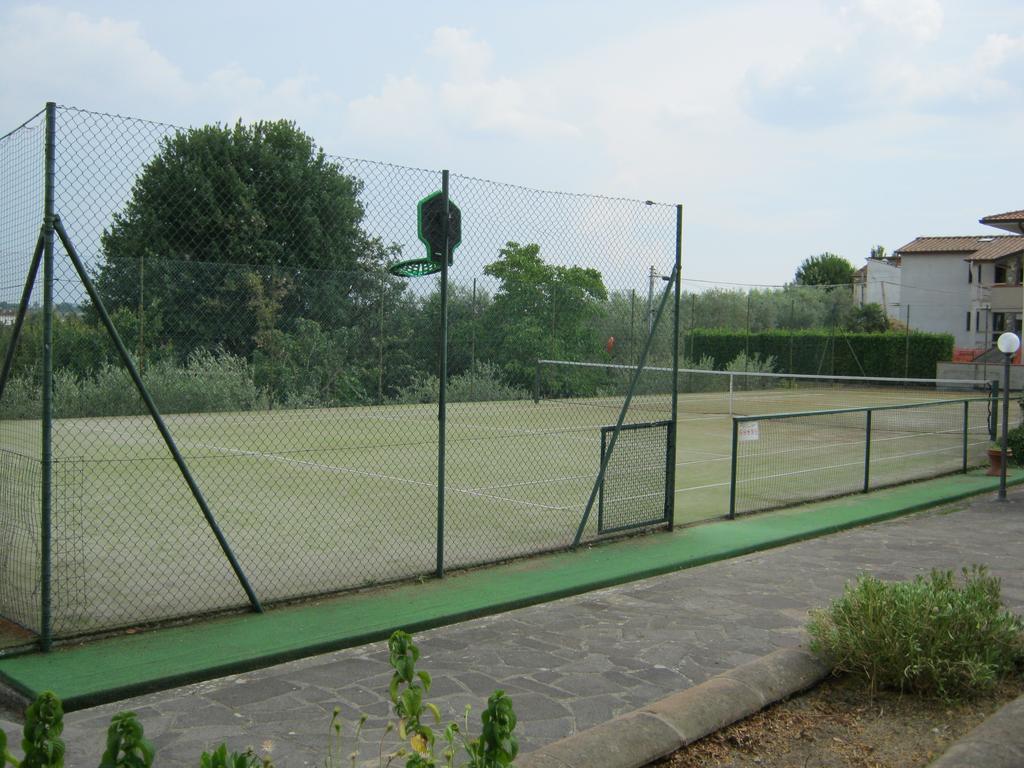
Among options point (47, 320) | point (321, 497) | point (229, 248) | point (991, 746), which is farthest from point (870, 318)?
point (47, 320)

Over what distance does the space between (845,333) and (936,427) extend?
25.8m

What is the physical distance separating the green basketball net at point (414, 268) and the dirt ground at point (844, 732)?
367cm

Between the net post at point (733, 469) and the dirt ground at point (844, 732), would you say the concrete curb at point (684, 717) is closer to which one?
the dirt ground at point (844, 732)

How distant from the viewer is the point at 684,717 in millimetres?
4117

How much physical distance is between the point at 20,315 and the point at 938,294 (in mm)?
60222

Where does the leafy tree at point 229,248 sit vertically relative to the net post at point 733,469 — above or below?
above

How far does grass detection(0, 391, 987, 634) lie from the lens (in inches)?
264

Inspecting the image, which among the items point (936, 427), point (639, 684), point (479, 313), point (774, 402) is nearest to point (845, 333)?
point (774, 402)

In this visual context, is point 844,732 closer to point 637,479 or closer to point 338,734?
point 338,734

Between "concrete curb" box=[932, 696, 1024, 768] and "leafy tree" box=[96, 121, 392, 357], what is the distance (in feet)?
14.6

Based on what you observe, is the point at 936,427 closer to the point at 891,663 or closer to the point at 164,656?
the point at 891,663

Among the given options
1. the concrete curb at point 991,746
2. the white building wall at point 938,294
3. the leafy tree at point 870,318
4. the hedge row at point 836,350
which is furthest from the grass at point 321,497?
the white building wall at point 938,294

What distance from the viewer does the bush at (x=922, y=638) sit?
4.61 meters

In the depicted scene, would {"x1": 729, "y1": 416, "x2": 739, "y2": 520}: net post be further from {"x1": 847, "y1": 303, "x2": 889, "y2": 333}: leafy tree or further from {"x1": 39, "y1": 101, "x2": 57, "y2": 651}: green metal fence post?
{"x1": 847, "y1": 303, "x2": 889, "y2": 333}: leafy tree
